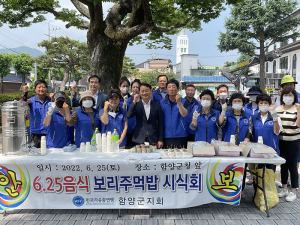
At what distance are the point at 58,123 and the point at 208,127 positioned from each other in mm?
→ 2731

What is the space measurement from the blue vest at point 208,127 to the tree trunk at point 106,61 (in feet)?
15.4

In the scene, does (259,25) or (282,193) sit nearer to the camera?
(282,193)

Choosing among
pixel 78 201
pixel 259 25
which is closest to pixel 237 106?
pixel 78 201

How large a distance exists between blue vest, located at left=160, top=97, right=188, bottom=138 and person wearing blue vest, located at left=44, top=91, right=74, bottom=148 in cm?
174

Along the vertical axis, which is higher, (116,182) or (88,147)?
(88,147)

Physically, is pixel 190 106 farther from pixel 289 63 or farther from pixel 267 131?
pixel 289 63

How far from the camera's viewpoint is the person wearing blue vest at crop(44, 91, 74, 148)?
Result: 156 inches

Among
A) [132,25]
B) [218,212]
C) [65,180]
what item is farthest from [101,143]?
[132,25]

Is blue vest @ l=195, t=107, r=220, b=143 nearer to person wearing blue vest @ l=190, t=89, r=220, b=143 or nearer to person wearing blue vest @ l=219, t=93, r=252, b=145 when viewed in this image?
person wearing blue vest @ l=190, t=89, r=220, b=143

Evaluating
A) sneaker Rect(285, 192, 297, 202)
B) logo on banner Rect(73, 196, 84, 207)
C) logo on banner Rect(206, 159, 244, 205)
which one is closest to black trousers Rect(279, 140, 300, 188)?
sneaker Rect(285, 192, 297, 202)

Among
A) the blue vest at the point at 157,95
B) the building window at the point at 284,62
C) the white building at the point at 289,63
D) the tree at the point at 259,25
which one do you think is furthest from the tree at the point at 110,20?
the building window at the point at 284,62

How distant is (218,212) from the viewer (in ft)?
11.6

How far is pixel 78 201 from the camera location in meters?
3.46

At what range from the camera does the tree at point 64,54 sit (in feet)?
87.1
